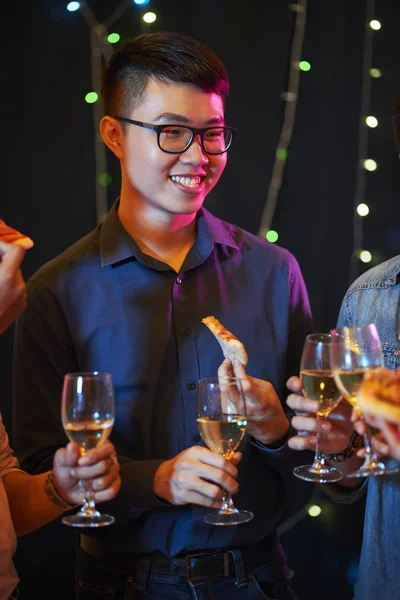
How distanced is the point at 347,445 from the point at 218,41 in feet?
6.07

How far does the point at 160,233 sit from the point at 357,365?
2.88 ft

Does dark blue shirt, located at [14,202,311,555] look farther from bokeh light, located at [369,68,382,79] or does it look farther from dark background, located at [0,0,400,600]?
bokeh light, located at [369,68,382,79]

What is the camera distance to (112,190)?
3.21 metres

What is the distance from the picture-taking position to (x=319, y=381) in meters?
1.84

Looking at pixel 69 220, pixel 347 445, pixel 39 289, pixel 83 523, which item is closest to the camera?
pixel 83 523

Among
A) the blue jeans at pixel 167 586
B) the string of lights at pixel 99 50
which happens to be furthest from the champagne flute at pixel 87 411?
the string of lights at pixel 99 50

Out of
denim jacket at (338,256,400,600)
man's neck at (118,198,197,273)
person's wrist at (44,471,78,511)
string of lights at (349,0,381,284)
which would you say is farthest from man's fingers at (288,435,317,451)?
string of lights at (349,0,381,284)

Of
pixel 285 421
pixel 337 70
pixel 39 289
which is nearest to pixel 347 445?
pixel 285 421

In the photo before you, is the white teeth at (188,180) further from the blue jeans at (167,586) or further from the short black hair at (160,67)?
the blue jeans at (167,586)

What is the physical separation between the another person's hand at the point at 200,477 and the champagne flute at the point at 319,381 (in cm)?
17

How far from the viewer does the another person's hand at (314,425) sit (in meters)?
1.90

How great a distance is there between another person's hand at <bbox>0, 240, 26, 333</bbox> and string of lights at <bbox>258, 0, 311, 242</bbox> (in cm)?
170

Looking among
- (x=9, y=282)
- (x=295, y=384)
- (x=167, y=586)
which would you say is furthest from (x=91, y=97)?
(x=167, y=586)

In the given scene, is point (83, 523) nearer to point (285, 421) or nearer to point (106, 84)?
point (285, 421)
